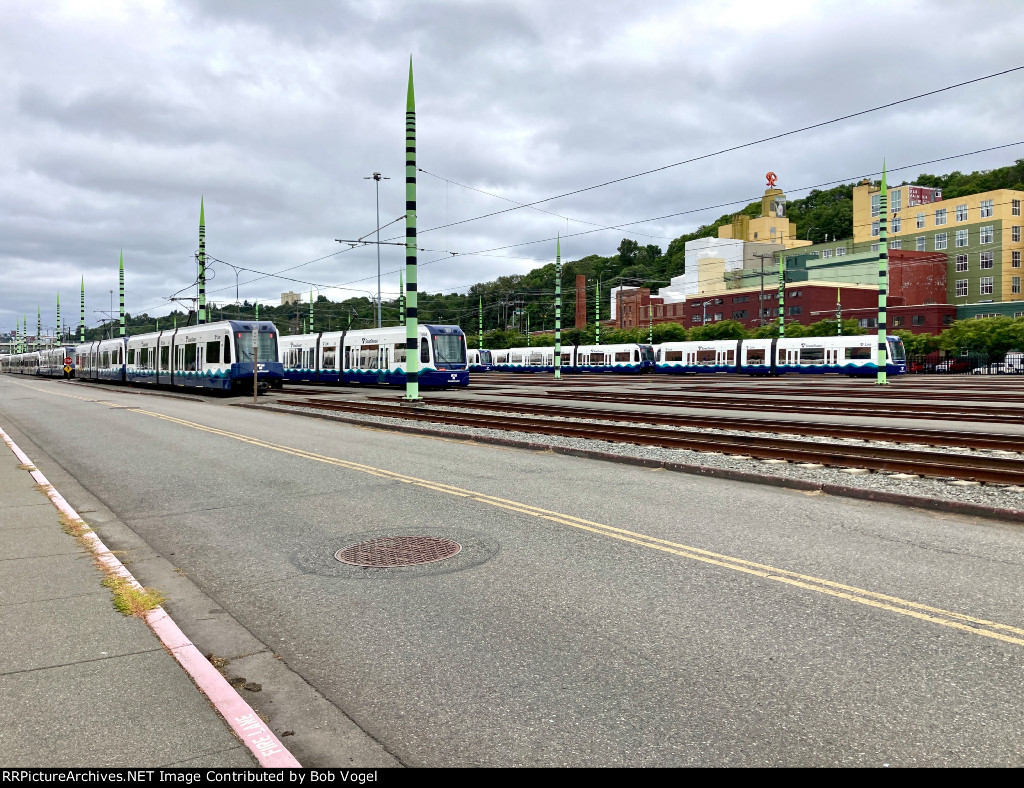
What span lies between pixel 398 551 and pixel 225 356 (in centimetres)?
2898

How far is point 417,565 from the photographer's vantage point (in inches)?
256

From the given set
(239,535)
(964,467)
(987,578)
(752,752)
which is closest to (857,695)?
(752,752)

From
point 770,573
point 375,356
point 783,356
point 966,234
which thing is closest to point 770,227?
point 966,234

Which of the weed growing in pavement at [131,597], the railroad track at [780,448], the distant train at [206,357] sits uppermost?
the distant train at [206,357]

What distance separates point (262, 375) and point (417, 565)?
30.1 m

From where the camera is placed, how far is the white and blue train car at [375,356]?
117 ft

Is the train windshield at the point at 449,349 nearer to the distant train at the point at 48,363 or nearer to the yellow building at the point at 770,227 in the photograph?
the distant train at the point at 48,363

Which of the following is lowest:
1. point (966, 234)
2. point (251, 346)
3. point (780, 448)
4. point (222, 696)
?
point (222, 696)

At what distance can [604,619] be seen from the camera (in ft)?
16.8

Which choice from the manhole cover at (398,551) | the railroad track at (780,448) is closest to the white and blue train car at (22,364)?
the railroad track at (780,448)

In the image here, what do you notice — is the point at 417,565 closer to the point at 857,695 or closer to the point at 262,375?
the point at 857,695

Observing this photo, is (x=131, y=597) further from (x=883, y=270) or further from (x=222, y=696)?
(x=883, y=270)

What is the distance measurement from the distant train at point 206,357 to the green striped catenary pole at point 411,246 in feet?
40.1
